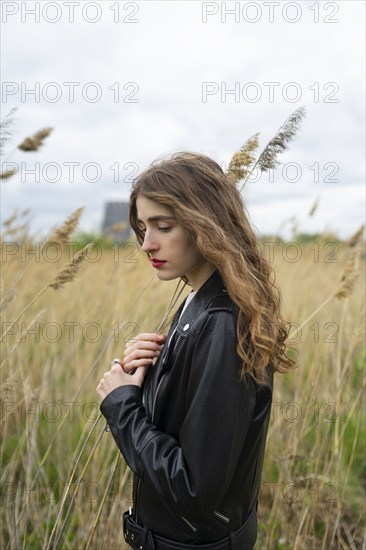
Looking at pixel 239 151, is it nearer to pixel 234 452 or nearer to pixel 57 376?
pixel 234 452

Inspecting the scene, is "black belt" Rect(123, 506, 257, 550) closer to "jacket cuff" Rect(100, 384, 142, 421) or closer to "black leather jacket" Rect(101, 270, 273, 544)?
"black leather jacket" Rect(101, 270, 273, 544)

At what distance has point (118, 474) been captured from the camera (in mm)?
2494

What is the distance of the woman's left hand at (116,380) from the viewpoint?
134cm

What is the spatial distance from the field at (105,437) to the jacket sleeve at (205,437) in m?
0.46

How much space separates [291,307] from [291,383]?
719 mm

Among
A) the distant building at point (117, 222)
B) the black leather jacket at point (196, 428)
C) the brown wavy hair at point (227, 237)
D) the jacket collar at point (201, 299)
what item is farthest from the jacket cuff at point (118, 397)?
the distant building at point (117, 222)

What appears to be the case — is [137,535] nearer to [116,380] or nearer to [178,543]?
[178,543]

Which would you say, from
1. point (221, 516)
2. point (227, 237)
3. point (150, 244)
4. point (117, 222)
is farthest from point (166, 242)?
point (117, 222)

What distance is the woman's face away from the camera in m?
1.33

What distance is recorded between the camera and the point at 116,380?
1350 millimetres

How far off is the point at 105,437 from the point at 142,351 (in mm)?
1292

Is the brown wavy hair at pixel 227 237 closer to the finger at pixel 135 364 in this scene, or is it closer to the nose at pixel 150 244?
the nose at pixel 150 244

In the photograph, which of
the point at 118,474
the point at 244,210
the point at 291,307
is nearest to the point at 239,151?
the point at 244,210

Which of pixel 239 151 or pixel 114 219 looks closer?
pixel 239 151
